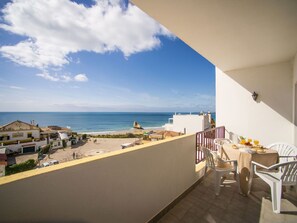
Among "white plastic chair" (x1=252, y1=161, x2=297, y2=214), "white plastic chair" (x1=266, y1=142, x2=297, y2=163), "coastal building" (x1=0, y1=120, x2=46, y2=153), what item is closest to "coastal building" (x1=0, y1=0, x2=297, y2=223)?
"white plastic chair" (x1=252, y1=161, x2=297, y2=214)

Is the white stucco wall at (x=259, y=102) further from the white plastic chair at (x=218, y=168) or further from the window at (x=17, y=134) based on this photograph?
the window at (x=17, y=134)

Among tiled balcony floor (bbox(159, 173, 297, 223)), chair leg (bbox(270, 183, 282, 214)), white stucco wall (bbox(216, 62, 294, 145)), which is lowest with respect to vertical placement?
tiled balcony floor (bbox(159, 173, 297, 223))

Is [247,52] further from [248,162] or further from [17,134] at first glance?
[17,134]

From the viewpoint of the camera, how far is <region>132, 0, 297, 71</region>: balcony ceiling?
65.0 inches

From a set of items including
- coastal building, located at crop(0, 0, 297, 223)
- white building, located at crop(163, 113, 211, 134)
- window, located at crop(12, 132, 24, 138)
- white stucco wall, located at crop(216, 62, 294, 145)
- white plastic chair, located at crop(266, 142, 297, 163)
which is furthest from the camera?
window, located at crop(12, 132, 24, 138)

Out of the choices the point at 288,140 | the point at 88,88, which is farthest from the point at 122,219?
the point at 88,88

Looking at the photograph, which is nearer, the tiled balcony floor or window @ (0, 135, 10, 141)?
the tiled balcony floor

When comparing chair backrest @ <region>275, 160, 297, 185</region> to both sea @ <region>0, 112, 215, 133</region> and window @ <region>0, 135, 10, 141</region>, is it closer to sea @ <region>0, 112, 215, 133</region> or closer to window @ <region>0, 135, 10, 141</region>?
window @ <region>0, 135, 10, 141</region>

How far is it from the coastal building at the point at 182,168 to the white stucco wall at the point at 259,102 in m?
0.03

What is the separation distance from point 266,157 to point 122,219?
260cm

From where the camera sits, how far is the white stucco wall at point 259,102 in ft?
12.0

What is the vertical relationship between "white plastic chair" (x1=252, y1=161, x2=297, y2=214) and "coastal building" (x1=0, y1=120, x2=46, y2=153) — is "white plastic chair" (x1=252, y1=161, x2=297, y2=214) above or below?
above

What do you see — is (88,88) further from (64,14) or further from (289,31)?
(289,31)

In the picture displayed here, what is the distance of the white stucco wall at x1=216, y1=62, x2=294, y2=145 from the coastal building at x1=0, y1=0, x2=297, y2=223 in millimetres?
27
